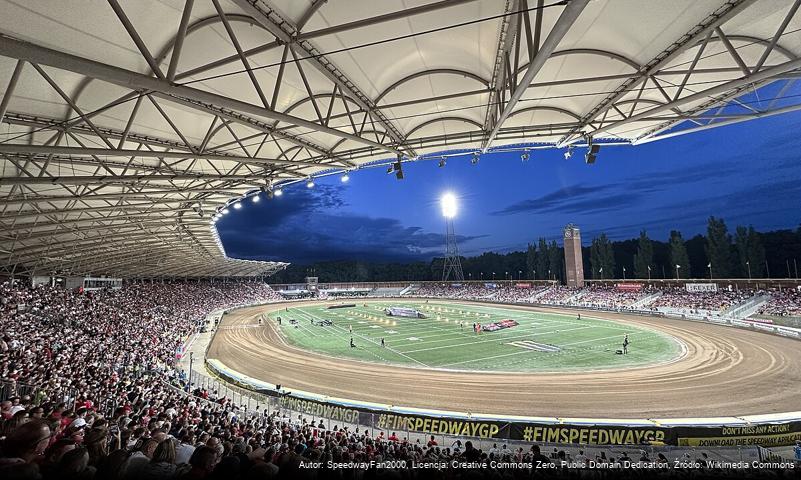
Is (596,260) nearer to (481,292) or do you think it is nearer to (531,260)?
(531,260)

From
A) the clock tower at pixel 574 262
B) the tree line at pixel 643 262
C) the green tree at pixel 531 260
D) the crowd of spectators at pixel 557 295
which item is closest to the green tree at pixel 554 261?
the tree line at pixel 643 262

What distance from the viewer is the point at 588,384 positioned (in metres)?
21.4

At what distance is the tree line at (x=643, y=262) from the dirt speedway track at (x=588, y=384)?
50323mm

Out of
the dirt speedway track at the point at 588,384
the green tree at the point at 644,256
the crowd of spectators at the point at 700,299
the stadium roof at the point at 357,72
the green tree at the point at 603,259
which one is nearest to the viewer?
the stadium roof at the point at 357,72

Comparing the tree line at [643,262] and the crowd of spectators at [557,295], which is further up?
the tree line at [643,262]

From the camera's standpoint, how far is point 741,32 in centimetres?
768

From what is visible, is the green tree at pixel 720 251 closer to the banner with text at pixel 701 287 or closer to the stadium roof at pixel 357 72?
the banner with text at pixel 701 287

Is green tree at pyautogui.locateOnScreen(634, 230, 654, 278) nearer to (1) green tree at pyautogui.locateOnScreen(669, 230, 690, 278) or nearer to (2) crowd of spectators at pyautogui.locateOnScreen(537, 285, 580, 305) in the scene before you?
(1) green tree at pyautogui.locateOnScreen(669, 230, 690, 278)

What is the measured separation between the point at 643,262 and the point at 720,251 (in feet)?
53.4

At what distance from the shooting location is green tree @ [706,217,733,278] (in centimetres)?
7106

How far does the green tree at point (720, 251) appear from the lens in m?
71.1

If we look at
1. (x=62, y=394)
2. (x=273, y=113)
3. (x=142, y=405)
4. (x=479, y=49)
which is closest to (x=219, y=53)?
(x=273, y=113)

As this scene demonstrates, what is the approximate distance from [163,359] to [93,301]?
1878cm

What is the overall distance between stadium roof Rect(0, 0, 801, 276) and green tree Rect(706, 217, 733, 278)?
7859cm
